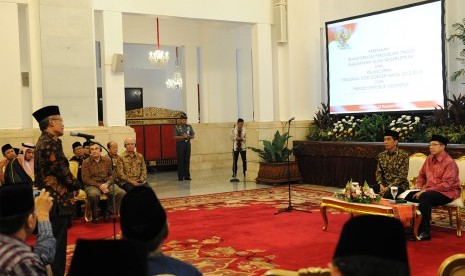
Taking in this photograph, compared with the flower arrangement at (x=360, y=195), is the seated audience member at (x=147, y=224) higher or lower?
higher

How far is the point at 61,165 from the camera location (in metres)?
4.86

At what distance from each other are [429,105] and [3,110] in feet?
24.6

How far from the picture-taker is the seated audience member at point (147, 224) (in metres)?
2.17

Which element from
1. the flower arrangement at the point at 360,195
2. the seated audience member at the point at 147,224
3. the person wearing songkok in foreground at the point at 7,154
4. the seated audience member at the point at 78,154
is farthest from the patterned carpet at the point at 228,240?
the seated audience member at the point at 147,224

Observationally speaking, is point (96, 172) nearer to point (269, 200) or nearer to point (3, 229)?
point (269, 200)

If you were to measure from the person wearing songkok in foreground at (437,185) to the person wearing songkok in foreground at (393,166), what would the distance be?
38 centimetres

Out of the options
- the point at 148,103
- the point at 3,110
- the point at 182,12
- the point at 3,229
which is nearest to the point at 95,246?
the point at 3,229

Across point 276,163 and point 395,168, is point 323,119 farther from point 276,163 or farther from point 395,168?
point 395,168

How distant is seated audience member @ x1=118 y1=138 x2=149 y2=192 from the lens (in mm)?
8266

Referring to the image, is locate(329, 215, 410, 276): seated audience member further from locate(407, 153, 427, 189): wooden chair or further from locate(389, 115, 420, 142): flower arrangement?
locate(389, 115, 420, 142): flower arrangement

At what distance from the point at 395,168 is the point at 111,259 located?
5.77 meters

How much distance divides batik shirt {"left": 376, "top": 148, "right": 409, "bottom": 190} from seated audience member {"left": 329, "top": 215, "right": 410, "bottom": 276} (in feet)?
18.0

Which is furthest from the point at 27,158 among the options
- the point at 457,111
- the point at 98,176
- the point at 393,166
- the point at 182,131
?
the point at 457,111

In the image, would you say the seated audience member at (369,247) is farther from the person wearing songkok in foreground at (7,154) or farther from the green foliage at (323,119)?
the green foliage at (323,119)
